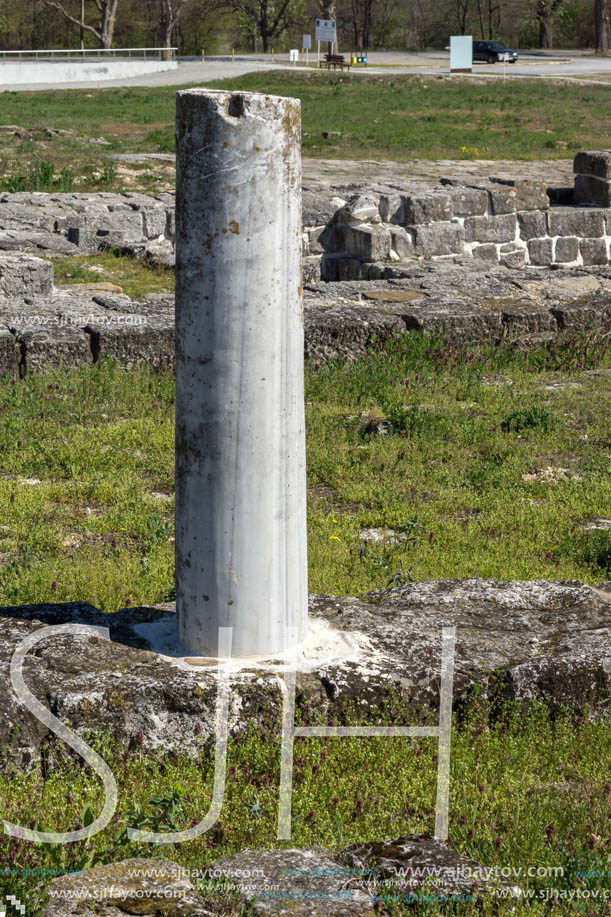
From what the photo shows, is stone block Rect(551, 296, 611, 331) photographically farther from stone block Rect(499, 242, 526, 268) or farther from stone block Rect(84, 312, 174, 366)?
stone block Rect(499, 242, 526, 268)

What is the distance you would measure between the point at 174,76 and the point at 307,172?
94.1 feet

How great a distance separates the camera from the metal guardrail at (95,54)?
44134mm

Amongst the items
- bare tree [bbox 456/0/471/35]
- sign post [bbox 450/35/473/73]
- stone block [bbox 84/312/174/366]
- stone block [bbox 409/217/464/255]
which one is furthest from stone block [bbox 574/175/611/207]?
bare tree [bbox 456/0/471/35]

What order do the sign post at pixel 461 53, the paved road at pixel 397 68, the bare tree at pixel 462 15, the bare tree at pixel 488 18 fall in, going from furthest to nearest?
the bare tree at pixel 462 15 < the bare tree at pixel 488 18 < the paved road at pixel 397 68 < the sign post at pixel 461 53

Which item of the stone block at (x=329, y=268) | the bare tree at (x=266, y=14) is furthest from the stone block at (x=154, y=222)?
the bare tree at (x=266, y=14)

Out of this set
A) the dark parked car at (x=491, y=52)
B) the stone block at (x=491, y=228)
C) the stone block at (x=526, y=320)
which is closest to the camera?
the stone block at (x=526, y=320)

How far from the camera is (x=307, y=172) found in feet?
56.5

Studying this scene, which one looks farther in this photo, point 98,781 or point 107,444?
point 107,444

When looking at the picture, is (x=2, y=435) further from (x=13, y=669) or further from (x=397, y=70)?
(x=397, y=70)

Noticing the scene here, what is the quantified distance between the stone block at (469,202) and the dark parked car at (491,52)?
39563mm

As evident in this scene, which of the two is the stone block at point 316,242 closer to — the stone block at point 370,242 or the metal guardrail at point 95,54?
the stone block at point 370,242

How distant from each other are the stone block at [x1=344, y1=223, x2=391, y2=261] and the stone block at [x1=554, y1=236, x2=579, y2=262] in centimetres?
281

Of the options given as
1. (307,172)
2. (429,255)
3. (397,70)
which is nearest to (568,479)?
(429,255)

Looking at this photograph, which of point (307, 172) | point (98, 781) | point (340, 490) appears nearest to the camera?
point (98, 781)
